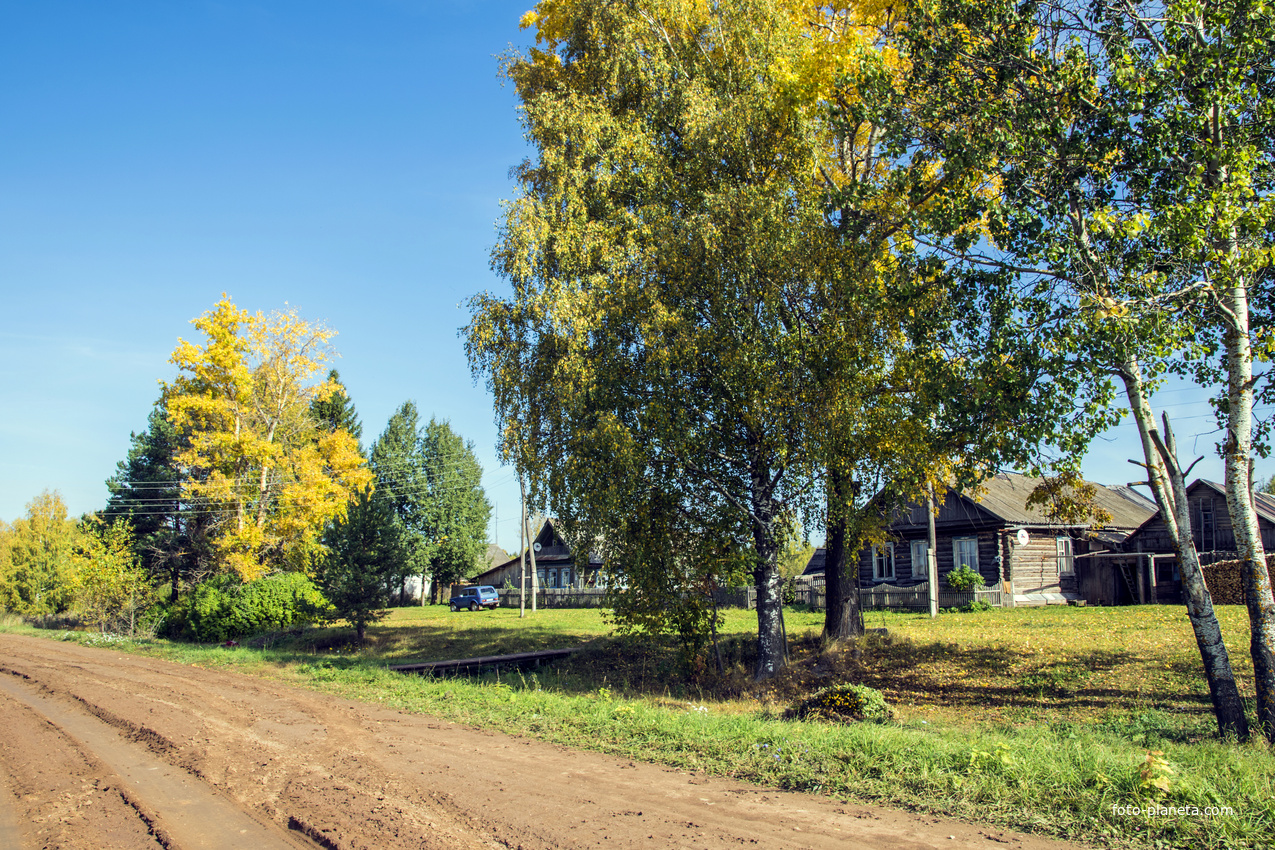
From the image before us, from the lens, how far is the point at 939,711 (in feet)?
40.7

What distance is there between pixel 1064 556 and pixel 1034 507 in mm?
6112

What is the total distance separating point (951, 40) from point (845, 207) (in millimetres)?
4013

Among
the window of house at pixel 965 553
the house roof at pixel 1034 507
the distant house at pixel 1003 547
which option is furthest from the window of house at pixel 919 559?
the house roof at pixel 1034 507

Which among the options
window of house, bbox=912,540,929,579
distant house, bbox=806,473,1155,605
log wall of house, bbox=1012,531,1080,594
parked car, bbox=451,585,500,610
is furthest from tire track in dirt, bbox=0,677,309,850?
parked car, bbox=451,585,500,610

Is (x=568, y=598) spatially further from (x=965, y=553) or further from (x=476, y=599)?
(x=965, y=553)

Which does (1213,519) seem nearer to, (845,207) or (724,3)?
(845,207)

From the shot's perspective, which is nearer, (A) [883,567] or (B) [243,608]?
(B) [243,608]

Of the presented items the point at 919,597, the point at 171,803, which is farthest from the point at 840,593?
the point at 171,803

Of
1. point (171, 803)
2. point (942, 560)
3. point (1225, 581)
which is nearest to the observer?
point (171, 803)

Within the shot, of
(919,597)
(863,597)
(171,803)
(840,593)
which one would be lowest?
(863,597)

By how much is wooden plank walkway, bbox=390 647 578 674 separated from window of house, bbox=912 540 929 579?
19238 millimetres

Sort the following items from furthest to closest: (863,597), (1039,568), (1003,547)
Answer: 1. (1039,568)
2. (863,597)
3. (1003,547)

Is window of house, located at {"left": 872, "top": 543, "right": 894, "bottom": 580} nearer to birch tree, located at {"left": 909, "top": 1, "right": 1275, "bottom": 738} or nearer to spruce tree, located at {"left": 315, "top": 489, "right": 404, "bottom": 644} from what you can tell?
spruce tree, located at {"left": 315, "top": 489, "right": 404, "bottom": 644}

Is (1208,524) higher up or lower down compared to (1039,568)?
higher up
